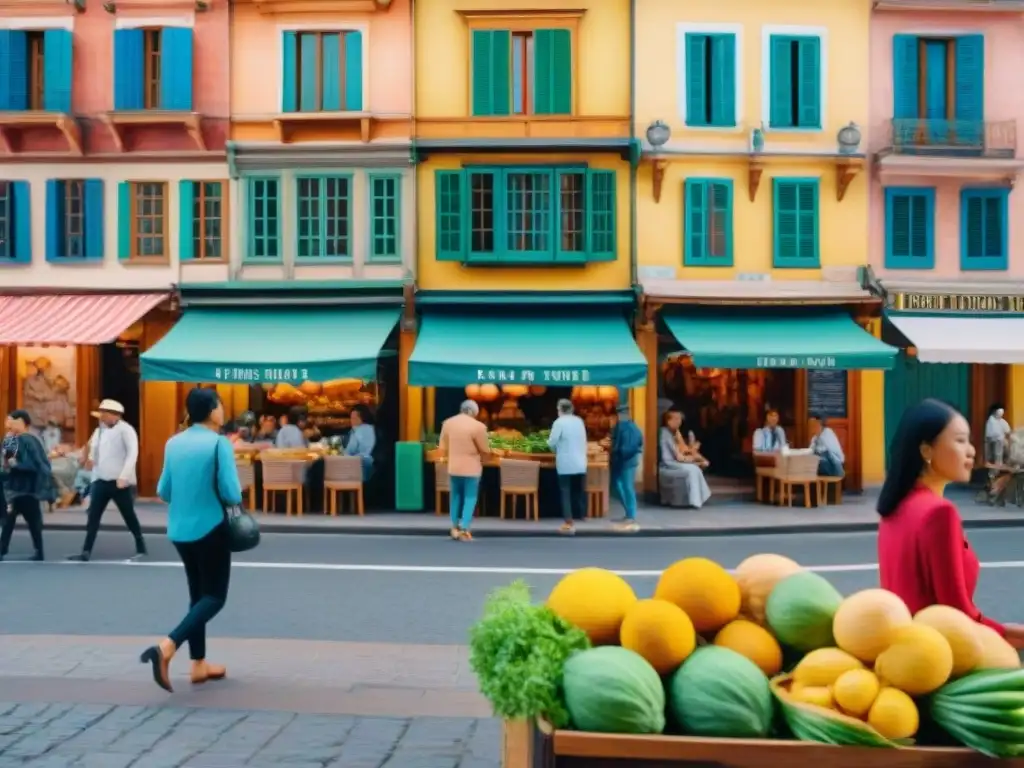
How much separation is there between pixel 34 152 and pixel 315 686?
51.4ft

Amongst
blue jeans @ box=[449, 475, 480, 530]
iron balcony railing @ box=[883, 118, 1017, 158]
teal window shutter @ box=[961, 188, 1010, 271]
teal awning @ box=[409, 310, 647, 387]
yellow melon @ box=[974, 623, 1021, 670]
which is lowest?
blue jeans @ box=[449, 475, 480, 530]

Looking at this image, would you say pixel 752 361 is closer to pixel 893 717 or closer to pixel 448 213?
pixel 448 213

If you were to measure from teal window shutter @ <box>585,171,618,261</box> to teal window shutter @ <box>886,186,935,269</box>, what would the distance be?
5176mm

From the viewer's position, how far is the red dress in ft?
10.3

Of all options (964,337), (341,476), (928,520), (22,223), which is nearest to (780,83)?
(964,337)

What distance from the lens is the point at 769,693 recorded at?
105 inches

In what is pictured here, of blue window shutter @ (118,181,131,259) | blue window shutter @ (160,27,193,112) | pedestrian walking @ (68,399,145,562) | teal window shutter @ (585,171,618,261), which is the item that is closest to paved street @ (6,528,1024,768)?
pedestrian walking @ (68,399,145,562)

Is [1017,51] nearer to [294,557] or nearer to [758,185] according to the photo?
[758,185]

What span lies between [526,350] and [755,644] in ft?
47.2

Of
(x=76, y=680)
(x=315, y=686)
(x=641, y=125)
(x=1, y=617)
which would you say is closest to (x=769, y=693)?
(x=315, y=686)

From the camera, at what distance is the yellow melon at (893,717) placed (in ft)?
8.19

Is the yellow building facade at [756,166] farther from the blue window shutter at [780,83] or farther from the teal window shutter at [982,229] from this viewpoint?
the teal window shutter at [982,229]

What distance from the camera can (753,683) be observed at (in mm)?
2641

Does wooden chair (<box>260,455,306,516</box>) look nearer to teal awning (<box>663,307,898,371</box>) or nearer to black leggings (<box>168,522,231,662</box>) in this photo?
teal awning (<box>663,307,898,371</box>)
